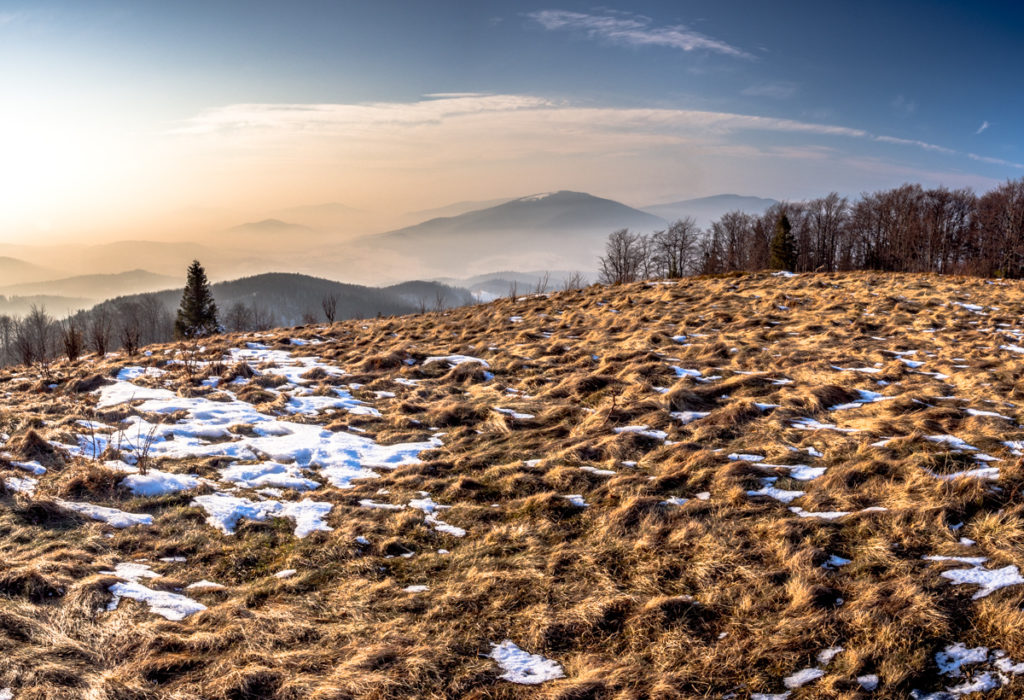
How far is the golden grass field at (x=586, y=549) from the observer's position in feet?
11.1

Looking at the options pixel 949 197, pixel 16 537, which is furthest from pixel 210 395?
pixel 949 197

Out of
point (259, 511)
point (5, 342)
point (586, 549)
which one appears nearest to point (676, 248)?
point (586, 549)

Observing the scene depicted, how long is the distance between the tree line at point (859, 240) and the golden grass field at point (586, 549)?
43372 millimetres

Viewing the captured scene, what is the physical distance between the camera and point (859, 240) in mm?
75000

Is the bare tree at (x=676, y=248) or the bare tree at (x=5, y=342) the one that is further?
the bare tree at (x=5, y=342)

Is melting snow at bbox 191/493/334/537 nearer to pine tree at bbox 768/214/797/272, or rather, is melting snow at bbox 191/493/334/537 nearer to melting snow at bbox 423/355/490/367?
melting snow at bbox 423/355/490/367

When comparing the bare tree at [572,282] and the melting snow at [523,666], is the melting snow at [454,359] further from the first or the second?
the bare tree at [572,282]

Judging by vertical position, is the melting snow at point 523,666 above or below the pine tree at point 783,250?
below

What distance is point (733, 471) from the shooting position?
6055mm

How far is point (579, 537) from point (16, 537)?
213 inches

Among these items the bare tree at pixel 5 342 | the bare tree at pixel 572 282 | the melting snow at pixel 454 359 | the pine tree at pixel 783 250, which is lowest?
the bare tree at pixel 5 342

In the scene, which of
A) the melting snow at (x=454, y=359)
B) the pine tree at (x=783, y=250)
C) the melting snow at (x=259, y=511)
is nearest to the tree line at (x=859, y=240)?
the pine tree at (x=783, y=250)

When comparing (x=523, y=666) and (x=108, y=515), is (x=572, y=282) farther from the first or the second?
(x=523, y=666)

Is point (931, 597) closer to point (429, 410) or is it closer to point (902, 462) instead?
point (902, 462)
